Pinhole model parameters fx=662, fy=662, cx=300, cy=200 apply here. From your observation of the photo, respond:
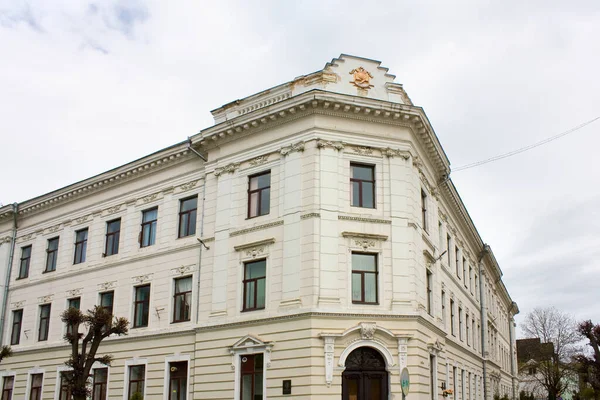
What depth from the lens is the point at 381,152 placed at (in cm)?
2734

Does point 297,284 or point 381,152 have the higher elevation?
point 381,152

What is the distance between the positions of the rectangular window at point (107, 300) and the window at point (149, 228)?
3174 millimetres

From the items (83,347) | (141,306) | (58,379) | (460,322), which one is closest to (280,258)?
(83,347)

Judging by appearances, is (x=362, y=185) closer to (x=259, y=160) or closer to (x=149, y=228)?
(x=259, y=160)

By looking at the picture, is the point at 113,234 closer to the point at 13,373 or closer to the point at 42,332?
the point at 42,332

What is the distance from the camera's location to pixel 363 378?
80.8 ft

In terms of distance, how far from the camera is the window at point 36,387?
35.1 metres

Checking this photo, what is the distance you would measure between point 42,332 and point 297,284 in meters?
18.6

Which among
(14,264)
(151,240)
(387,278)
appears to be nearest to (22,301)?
(14,264)

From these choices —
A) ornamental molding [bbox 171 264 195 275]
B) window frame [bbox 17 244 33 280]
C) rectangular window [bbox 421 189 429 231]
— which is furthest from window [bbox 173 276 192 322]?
window frame [bbox 17 244 33 280]

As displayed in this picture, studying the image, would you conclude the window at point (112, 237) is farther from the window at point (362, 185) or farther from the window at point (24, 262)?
the window at point (362, 185)

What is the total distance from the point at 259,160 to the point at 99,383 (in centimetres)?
1377

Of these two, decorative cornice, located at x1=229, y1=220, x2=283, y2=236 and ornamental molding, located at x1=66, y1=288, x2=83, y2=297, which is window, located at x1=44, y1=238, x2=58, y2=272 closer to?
ornamental molding, located at x1=66, y1=288, x2=83, y2=297

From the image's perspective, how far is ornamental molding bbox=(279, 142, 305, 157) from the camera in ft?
88.2
